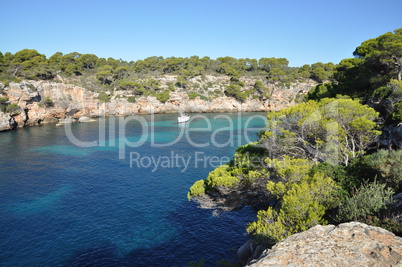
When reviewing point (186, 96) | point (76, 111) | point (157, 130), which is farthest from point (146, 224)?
point (186, 96)

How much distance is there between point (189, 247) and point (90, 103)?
88.4 metres

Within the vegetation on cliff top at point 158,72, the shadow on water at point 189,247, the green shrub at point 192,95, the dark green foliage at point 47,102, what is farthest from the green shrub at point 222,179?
the green shrub at point 192,95

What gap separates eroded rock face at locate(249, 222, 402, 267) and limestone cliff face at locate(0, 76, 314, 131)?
80472 mm

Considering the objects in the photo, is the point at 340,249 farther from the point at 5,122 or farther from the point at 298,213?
the point at 5,122

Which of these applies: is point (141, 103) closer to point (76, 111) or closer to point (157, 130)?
point (76, 111)

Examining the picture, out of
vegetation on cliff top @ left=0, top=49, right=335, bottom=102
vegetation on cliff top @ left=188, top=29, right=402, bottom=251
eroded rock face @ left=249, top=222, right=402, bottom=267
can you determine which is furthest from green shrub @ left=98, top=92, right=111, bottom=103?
eroded rock face @ left=249, top=222, right=402, bottom=267

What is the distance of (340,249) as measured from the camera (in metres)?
8.84

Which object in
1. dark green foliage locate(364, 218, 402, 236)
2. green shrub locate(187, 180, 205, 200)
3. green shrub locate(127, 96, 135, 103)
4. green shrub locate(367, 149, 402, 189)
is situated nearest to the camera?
dark green foliage locate(364, 218, 402, 236)

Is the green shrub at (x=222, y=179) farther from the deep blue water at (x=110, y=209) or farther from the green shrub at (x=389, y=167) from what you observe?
the green shrub at (x=389, y=167)

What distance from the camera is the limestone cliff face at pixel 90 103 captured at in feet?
244

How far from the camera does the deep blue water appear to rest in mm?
19922

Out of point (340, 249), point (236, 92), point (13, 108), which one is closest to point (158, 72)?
point (236, 92)

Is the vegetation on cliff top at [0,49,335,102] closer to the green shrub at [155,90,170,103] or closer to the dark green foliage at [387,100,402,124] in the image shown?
the green shrub at [155,90,170,103]

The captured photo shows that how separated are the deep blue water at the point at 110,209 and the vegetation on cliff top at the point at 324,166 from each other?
177 inches
